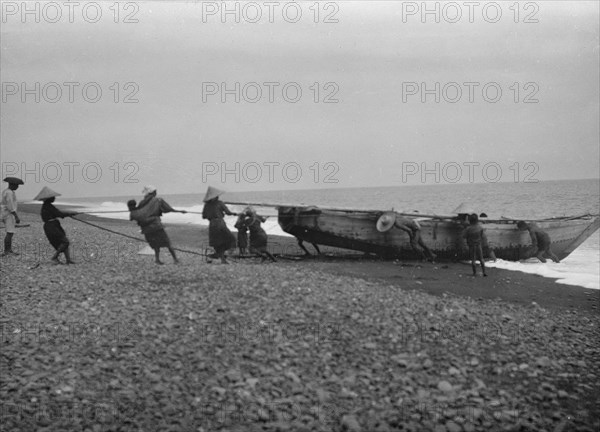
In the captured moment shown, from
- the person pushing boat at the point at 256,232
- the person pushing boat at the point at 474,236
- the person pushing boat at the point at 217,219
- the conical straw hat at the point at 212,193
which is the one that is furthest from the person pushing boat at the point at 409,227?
the conical straw hat at the point at 212,193

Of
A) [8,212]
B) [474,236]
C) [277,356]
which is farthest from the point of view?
[474,236]

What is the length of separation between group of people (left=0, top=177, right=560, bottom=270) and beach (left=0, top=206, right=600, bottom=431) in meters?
1.90

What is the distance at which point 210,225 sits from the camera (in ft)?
46.9

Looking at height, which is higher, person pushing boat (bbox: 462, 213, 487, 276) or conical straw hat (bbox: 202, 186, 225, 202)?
conical straw hat (bbox: 202, 186, 225, 202)

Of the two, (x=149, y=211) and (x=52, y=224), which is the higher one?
(x=149, y=211)

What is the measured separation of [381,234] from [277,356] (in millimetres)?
10746

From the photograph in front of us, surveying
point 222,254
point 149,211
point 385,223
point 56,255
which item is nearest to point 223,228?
point 222,254

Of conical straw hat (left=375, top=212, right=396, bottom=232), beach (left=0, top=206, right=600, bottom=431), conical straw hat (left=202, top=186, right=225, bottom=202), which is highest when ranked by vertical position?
conical straw hat (left=202, top=186, right=225, bottom=202)

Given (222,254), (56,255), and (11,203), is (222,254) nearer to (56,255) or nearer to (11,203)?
(56,255)

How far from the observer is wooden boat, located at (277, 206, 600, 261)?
1722 centimetres

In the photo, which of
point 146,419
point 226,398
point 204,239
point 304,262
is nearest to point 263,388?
point 226,398

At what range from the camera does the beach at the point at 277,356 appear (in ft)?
20.6

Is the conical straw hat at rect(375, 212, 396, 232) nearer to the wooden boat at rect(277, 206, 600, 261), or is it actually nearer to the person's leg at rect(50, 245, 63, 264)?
the wooden boat at rect(277, 206, 600, 261)

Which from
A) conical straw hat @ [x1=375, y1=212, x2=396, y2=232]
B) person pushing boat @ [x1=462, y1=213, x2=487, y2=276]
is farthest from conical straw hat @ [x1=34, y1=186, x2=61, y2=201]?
person pushing boat @ [x1=462, y1=213, x2=487, y2=276]
